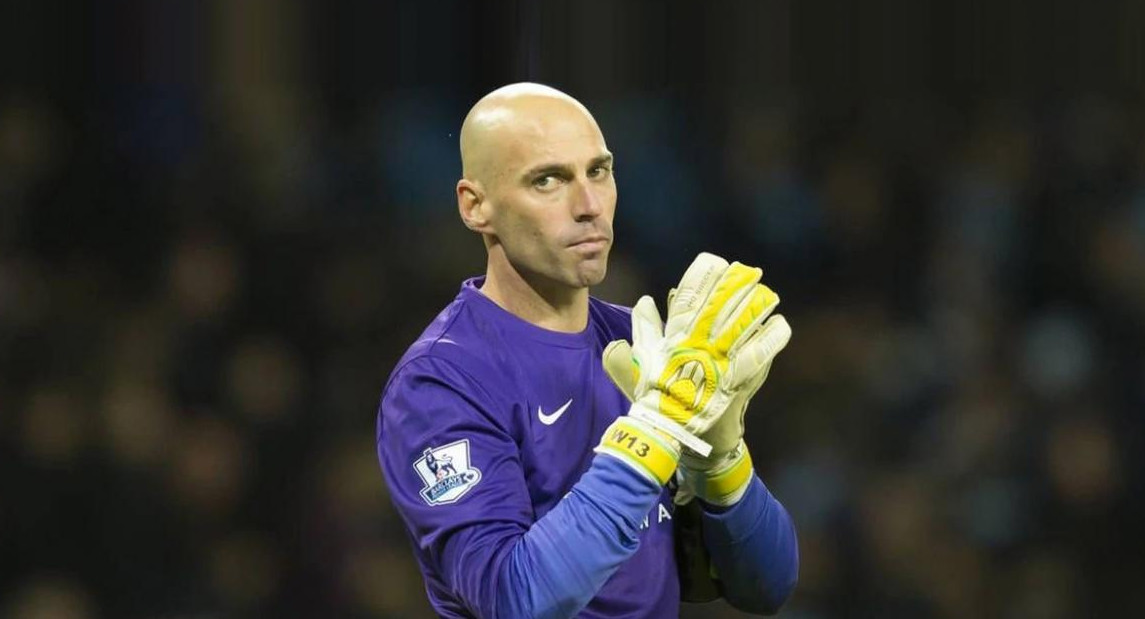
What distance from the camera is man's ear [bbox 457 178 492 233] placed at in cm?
236

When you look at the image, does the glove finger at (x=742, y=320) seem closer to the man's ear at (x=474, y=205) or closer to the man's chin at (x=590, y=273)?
the man's chin at (x=590, y=273)

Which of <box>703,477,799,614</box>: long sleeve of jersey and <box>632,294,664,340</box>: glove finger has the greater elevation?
<box>632,294,664,340</box>: glove finger

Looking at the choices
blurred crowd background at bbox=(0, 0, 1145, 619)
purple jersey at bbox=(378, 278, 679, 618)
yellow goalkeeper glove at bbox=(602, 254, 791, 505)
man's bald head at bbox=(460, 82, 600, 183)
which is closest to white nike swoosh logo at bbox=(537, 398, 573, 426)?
purple jersey at bbox=(378, 278, 679, 618)

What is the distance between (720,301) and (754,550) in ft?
1.49

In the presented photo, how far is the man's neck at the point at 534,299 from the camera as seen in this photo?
2371 millimetres

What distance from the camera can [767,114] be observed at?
459 centimetres

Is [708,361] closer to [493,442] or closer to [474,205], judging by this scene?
[493,442]

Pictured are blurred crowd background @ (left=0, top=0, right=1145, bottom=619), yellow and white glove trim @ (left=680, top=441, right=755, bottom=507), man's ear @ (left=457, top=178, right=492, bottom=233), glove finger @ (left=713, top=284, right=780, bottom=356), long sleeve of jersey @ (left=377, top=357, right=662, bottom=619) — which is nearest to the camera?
long sleeve of jersey @ (left=377, top=357, right=662, bottom=619)

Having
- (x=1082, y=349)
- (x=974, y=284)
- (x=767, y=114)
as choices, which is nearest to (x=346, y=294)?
(x=767, y=114)

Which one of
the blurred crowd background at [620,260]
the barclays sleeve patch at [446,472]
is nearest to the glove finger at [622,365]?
the barclays sleeve patch at [446,472]

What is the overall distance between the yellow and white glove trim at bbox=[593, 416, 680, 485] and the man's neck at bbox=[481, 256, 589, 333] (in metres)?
0.33

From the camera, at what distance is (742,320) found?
2.15 meters

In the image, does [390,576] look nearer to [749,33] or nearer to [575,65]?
[575,65]

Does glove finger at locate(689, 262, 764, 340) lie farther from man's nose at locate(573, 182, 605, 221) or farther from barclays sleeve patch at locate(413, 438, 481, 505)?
barclays sleeve patch at locate(413, 438, 481, 505)
